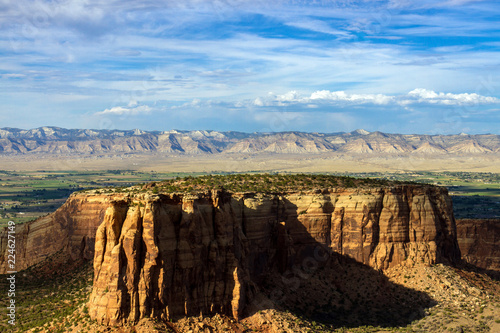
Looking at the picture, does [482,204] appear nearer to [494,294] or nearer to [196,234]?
[494,294]

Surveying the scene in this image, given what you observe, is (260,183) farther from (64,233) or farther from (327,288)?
(64,233)

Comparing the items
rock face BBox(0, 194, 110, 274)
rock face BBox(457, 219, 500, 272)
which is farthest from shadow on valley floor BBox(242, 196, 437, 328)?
Answer: rock face BBox(457, 219, 500, 272)

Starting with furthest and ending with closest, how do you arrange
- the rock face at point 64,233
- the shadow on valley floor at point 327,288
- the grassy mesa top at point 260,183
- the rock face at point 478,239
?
the rock face at point 478,239, the grassy mesa top at point 260,183, the rock face at point 64,233, the shadow on valley floor at point 327,288

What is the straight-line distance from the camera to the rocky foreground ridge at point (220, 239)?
4697 centimetres

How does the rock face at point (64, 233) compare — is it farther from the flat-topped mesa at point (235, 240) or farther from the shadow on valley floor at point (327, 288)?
the shadow on valley floor at point (327, 288)

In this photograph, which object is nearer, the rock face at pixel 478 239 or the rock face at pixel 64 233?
the rock face at pixel 64 233

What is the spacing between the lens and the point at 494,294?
65.0 m

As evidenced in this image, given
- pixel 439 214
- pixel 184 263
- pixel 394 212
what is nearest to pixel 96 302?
pixel 184 263

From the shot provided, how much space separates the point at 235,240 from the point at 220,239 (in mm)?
2774

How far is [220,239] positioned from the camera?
172 feet

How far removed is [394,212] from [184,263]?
28.2 meters

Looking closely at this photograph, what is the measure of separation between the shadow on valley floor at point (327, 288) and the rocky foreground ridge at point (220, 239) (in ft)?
0.73

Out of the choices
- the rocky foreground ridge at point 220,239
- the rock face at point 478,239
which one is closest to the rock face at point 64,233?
the rocky foreground ridge at point 220,239

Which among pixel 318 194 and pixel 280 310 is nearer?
pixel 280 310
